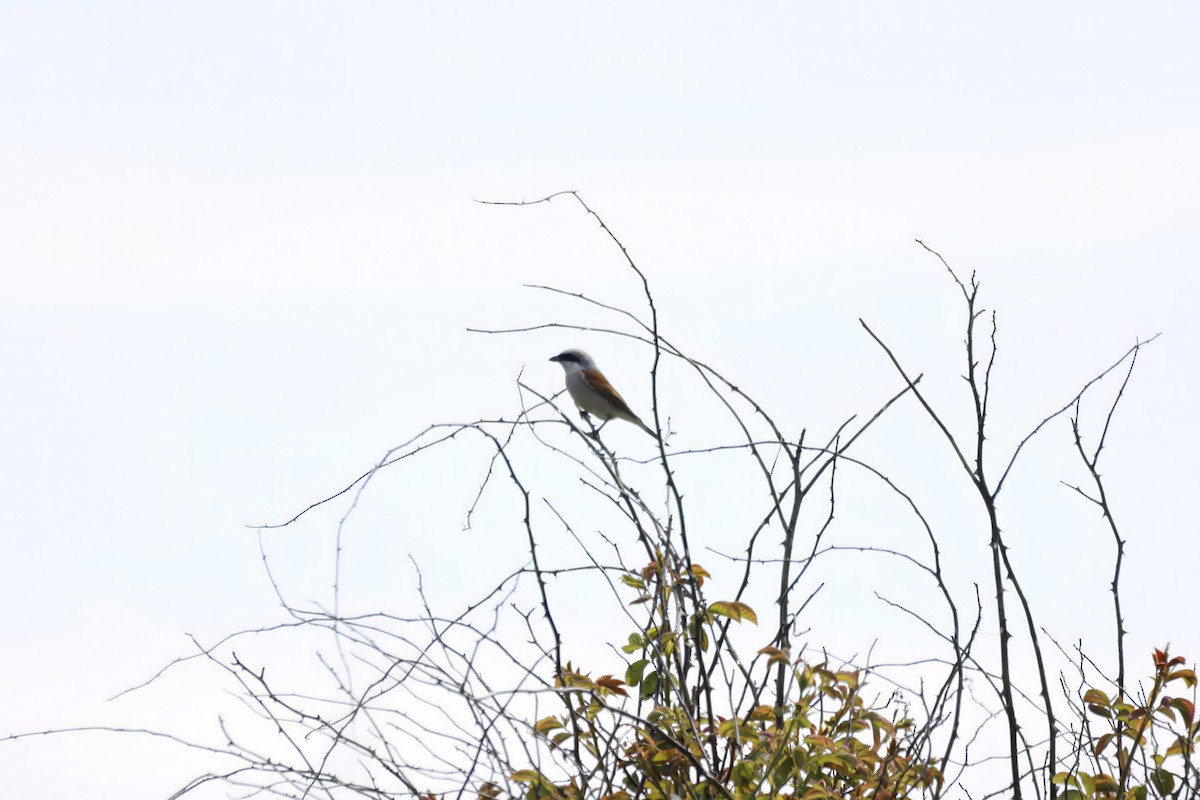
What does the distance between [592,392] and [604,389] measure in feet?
0.28

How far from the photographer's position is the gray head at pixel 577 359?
8.91 m

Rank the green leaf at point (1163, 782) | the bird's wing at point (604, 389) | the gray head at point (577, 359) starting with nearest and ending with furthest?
the green leaf at point (1163, 782) → the bird's wing at point (604, 389) → the gray head at point (577, 359)

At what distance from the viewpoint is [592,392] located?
862 centimetres

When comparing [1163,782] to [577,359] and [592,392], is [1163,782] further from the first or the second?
[577,359]

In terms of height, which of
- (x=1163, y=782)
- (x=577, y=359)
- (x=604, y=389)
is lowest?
(x=1163, y=782)

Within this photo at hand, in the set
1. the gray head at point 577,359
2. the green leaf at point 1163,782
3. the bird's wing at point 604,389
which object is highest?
the gray head at point 577,359

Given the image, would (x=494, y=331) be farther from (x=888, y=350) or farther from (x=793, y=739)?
(x=793, y=739)

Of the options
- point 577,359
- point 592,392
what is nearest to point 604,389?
point 592,392

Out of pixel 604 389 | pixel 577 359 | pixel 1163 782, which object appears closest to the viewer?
pixel 1163 782

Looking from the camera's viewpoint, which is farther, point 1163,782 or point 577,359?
point 577,359

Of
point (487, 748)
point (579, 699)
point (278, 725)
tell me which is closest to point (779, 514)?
point (579, 699)

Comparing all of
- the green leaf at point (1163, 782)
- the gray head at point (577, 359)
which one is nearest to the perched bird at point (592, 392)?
the gray head at point (577, 359)

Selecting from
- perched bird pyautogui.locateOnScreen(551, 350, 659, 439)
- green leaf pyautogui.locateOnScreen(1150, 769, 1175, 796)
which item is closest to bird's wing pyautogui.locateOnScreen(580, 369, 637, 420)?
perched bird pyautogui.locateOnScreen(551, 350, 659, 439)

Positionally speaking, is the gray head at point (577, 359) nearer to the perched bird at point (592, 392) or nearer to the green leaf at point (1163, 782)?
the perched bird at point (592, 392)
